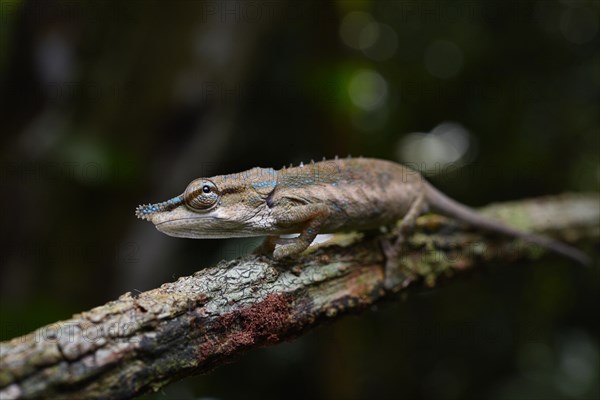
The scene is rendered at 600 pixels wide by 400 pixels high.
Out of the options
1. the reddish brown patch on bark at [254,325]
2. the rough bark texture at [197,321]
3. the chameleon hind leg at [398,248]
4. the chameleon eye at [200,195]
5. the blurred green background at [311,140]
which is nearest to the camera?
the rough bark texture at [197,321]

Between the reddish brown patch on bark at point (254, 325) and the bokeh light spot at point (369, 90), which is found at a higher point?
the bokeh light spot at point (369, 90)

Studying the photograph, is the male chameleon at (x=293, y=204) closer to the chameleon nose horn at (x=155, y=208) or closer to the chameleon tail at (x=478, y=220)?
the chameleon nose horn at (x=155, y=208)

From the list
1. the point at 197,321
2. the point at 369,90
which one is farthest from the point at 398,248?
the point at 369,90

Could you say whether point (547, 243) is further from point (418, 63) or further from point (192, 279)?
point (192, 279)

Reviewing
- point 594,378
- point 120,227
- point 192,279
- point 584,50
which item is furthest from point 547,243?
point 120,227

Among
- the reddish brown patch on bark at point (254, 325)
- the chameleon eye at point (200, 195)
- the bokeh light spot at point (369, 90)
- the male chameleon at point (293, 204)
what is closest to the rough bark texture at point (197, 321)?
the reddish brown patch on bark at point (254, 325)

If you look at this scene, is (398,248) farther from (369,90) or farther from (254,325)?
(369,90)

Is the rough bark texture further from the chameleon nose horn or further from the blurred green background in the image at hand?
the blurred green background
